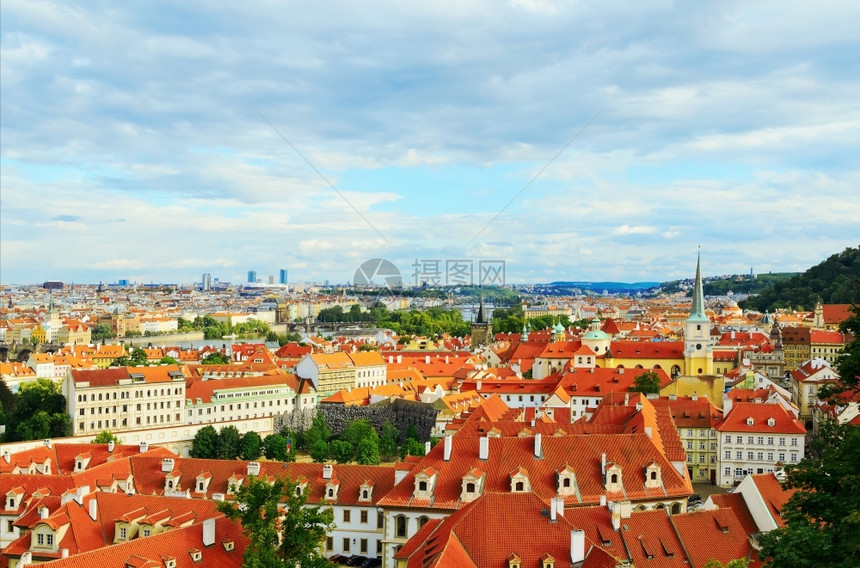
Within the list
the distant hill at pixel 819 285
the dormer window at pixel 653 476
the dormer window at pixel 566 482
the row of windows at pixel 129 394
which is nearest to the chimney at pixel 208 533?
the dormer window at pixel 566 482

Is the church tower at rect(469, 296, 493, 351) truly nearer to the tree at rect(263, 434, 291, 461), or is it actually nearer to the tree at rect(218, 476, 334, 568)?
the tree at rect(263, 434, 291, 461)

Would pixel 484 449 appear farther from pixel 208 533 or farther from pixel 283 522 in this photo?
pixel 208 533

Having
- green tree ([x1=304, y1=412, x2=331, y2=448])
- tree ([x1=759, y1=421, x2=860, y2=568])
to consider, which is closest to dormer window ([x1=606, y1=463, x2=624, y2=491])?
tree ([x1=759, y1=421, x2=860, y2=568])

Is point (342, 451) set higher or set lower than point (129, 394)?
lower

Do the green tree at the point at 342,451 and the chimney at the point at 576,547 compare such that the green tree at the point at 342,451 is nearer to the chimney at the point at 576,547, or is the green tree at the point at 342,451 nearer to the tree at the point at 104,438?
the tree at the point at 104,438

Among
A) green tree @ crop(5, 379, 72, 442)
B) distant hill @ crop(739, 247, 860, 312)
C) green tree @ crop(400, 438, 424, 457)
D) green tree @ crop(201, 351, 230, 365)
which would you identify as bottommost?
green tree @ crop(400, 438, 424, 457)

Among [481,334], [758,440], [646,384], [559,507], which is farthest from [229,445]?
[481,334]
